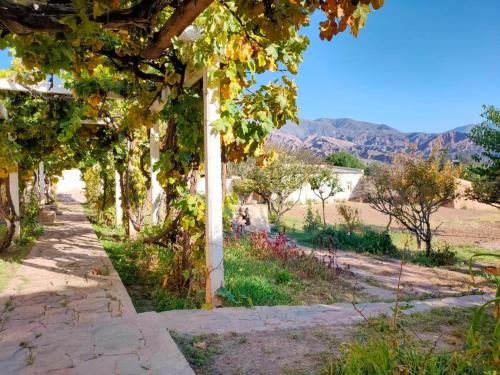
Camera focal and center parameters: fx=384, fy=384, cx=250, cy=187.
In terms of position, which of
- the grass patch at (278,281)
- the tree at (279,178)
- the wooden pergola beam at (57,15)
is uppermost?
the wooden pergola beam at (57,15)

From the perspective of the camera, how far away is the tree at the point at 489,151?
1007 centimetres

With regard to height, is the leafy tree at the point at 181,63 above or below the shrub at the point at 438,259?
above

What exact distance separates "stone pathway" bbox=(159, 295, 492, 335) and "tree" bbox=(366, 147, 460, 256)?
696cm

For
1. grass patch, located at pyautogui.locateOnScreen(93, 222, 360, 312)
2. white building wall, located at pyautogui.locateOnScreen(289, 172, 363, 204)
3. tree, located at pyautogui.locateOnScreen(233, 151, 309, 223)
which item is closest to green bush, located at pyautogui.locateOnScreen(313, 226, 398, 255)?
grass patch, located at pyautogui.locateOnScreen(93, 222, 360, 312)

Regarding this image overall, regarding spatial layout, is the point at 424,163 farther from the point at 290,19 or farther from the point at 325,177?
the point at 290,19

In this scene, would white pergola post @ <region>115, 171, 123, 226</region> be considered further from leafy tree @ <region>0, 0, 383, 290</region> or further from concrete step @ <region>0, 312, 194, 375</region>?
concrete step @ <region>0, 312, 194, 375</region>

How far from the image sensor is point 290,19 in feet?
6.40

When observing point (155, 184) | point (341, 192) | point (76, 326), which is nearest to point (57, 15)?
point (76, 326)

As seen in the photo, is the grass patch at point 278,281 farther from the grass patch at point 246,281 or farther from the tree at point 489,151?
the tree at point 489,151

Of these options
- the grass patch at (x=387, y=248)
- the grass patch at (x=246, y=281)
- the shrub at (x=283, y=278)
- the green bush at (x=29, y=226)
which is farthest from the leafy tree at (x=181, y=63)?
the grass patch at (x=387, y=248)

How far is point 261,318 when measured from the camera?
3.15 m

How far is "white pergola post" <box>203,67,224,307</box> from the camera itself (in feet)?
11.8

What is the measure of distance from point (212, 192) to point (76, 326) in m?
1.59

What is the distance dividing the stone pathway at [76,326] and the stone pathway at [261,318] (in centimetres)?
25
